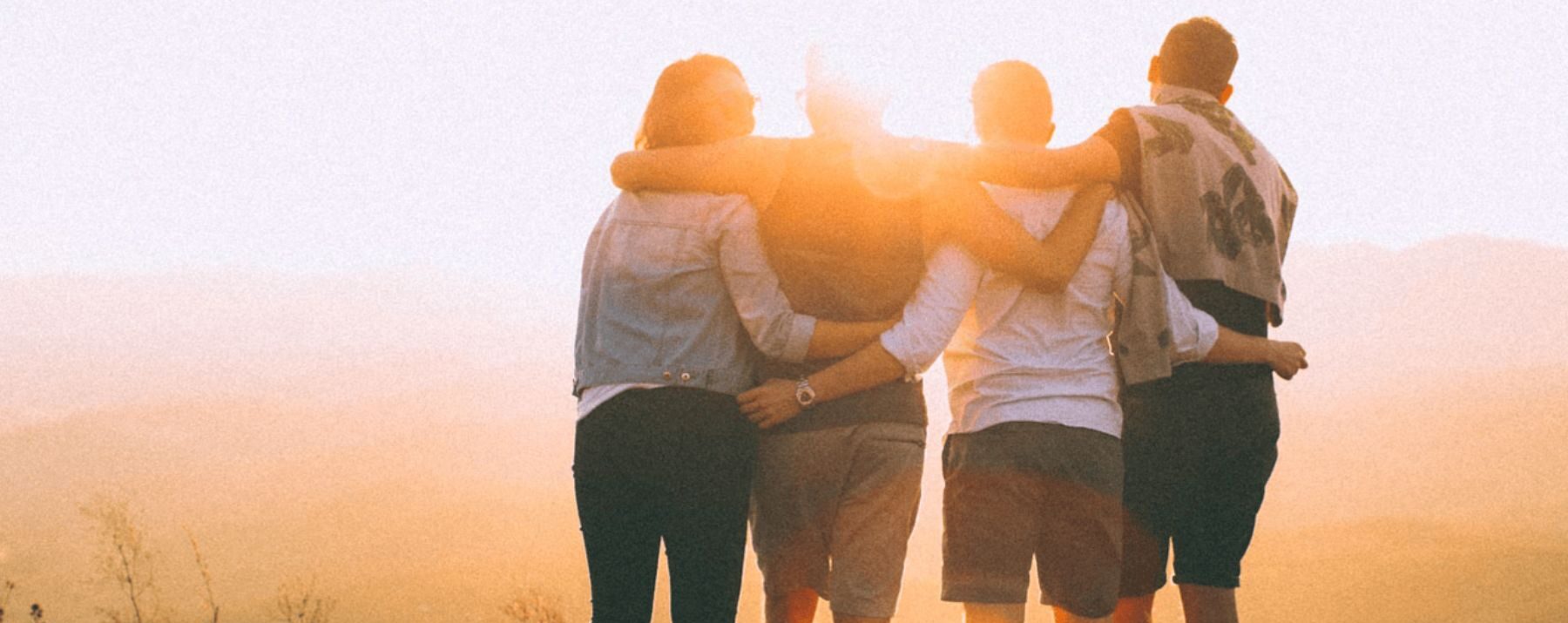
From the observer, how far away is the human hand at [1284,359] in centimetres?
410

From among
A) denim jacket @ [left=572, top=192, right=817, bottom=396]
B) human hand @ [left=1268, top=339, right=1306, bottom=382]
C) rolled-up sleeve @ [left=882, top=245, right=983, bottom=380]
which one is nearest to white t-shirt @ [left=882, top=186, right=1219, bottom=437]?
rolled-up sleeve @ [left=882, top=245, right=983, bottom=380]

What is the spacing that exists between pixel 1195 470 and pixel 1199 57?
1.24 m

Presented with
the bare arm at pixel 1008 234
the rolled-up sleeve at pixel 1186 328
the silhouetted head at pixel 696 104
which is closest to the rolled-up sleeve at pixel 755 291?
the silhouetted head at pixel 696 104

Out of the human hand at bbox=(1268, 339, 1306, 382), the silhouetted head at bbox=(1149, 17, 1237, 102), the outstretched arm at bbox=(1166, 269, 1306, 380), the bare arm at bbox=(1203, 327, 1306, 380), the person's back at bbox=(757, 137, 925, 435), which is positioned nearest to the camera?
the person's back at bbox=(757, 137, 925, 435)

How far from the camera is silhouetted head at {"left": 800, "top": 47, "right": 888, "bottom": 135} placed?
3623mm

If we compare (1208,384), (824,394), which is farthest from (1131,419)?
(824,394)

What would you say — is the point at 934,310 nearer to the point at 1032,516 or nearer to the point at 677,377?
the point at 1032,516

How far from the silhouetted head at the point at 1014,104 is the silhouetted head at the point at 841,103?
0.32 meters

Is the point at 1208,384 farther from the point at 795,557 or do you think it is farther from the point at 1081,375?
the point at 795,557

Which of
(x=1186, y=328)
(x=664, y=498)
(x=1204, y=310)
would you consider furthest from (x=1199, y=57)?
(x=664, y=498)

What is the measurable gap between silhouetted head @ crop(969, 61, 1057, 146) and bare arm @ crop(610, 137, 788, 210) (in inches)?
23.7

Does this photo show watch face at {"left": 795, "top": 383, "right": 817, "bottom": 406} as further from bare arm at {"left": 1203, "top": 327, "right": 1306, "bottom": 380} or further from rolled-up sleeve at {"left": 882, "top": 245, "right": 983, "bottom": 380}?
bare arm at {"left": 1203, "top": 327, "right": 1306, "bottom": 380}

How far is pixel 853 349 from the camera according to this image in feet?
11.9

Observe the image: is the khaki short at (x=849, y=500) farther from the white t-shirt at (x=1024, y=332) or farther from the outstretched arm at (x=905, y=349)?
the white t-shirt at (x=1024, y=332)
